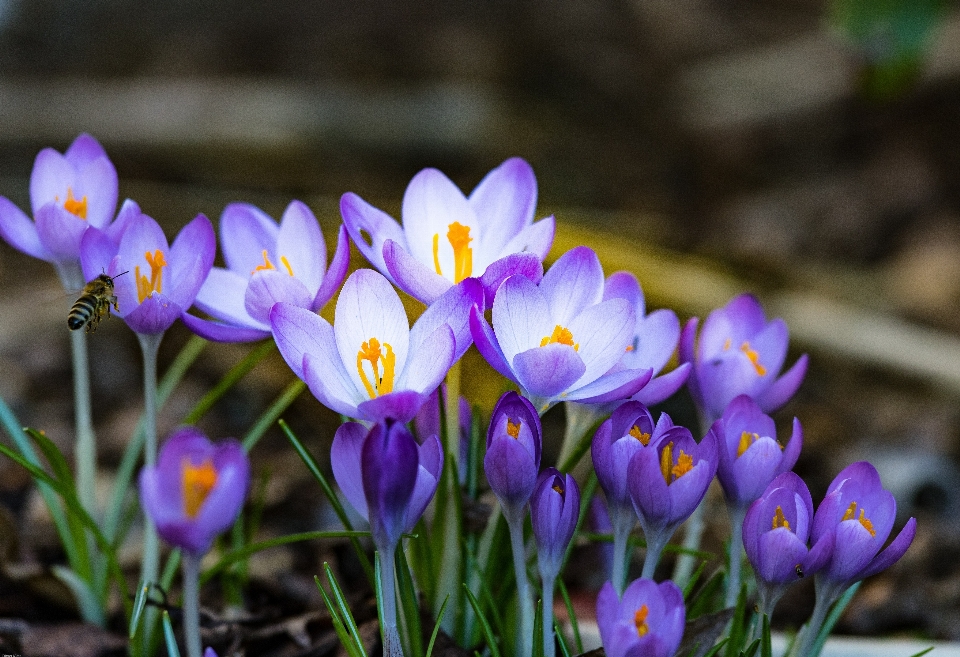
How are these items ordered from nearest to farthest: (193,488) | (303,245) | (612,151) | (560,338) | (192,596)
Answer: (193,488)
(192,596)
(560,338)
(303,245)
(612,151)

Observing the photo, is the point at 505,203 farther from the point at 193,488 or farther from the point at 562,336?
the point at 193,488

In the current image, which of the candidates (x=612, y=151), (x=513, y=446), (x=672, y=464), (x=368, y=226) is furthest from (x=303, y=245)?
(x=612, y=151)

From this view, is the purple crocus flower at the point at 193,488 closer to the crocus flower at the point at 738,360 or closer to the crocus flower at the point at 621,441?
the crocus flower at the point at 621,441

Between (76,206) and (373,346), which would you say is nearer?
(373,346)

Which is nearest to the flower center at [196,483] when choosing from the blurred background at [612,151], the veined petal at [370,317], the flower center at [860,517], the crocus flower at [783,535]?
the veined petal at [370,317]

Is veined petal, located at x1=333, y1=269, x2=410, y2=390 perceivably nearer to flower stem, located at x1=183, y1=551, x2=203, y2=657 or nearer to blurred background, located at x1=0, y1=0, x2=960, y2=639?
flower stem, located at x1=183, y1=551, x2=203, y2=657

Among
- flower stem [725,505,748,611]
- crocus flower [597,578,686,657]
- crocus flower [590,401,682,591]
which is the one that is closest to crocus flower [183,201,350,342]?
crocus flower [590,401,682,591]

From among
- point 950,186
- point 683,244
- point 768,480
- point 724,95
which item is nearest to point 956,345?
point 683,244
